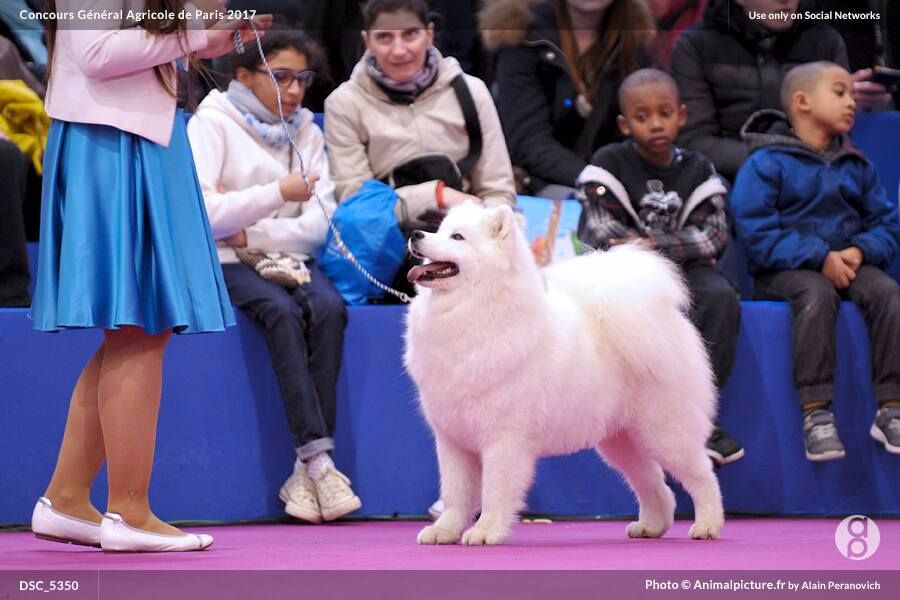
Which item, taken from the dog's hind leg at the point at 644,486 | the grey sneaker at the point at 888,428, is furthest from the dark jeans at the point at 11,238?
the grey sneaker at the point at 888,428

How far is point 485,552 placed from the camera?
10.4ft

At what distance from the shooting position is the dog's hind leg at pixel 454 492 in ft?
11.3

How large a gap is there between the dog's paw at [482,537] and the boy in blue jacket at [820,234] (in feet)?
5.23

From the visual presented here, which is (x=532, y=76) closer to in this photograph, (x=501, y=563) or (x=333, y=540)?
(x=333, y=540)

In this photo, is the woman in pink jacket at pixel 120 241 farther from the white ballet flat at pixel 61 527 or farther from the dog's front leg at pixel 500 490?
the dog's front leg at pixel 500 490

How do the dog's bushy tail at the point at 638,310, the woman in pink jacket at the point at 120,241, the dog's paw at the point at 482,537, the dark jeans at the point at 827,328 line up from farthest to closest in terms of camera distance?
the dark jeans at the point at 827,328 < the dog's bushy tail at the point at 638,310 < the dog's paw at the point at 482,537 < the woman in pink jacket at the point at 120,241

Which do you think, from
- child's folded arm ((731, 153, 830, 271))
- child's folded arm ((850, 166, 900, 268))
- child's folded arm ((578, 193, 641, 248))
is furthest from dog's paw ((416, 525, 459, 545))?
child's folded arm ((850, 166, 900, 268))

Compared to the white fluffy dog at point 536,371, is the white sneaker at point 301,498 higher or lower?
lower

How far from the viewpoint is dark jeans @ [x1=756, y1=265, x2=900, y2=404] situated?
4523 millimetres

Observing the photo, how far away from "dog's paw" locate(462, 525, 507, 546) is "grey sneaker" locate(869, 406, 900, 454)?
1826 mm

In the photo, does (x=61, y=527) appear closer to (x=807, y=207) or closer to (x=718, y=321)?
(x=718, y=321)
